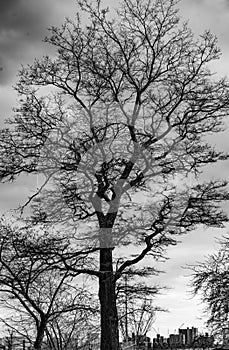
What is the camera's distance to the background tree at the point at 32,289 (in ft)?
39.9

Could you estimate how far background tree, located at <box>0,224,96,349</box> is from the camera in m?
12.2

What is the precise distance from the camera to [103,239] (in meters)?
11.3

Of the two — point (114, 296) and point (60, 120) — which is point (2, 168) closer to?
point (60, 120)

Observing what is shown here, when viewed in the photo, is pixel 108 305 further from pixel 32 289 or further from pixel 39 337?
pixel 32 289

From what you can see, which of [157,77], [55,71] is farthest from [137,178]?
[55,71]

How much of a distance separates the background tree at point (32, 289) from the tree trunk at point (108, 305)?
1054 mm

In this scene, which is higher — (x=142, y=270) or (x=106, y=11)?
(x=106, y=11)

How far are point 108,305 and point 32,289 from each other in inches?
273

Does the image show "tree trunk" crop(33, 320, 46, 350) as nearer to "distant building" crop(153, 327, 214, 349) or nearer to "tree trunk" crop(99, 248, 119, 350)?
"distant building" crop(153, 327, 214, 349)

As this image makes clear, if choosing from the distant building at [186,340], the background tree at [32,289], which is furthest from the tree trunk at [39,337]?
the distant building at [186,340]

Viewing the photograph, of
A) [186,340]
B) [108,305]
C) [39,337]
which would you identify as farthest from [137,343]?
[108,305]

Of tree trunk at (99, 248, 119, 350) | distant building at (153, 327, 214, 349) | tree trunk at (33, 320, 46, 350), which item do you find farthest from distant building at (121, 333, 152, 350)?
tree trunk at (99, 248, 119, 350)

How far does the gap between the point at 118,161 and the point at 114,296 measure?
2592 mm

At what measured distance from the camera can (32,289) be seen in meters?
17.5
